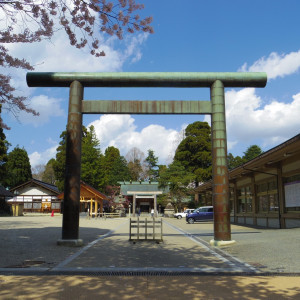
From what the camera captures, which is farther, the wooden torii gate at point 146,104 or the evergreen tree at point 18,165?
the evergreen tree at point 18,165

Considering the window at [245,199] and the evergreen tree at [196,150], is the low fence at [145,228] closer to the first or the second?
the window at [245,199]

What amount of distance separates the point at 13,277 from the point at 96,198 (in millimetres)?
33634

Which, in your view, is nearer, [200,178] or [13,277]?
[13,277]

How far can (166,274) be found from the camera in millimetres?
6805

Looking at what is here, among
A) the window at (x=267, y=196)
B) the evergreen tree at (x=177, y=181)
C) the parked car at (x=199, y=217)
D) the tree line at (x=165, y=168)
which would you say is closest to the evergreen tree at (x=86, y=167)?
the tree line at (x=165, y=168)

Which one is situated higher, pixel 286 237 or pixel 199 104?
pixel 199 104

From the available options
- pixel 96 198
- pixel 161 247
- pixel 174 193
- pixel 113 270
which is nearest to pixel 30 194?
pixel 96 198

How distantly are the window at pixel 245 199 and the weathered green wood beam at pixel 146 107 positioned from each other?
13.2 meters

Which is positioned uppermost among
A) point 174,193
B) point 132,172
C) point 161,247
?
point 132,172

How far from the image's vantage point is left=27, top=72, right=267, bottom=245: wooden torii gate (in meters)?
11.9

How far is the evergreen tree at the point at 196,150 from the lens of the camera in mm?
52281

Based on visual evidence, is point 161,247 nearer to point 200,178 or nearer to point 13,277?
point 13,277

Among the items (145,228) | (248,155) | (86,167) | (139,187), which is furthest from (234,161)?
(145,228)

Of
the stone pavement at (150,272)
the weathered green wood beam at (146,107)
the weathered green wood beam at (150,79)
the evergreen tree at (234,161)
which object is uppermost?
the evergreen tree at (234,161)
